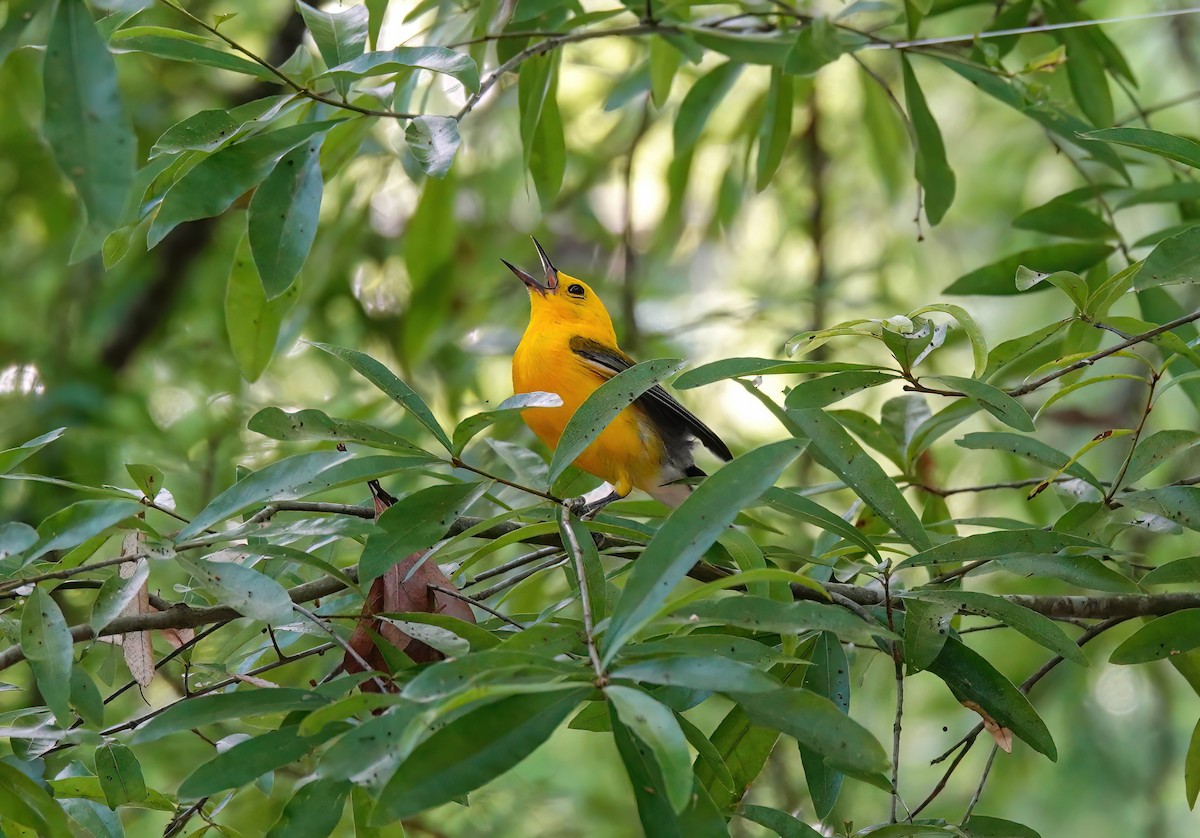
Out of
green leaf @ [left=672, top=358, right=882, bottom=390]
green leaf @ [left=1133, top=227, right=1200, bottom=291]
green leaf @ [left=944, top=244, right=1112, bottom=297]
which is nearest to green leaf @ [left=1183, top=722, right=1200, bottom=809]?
green leaf @ [left=1133, top=227, right=1200, bottom=291]

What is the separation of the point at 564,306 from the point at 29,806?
2997 millimetres

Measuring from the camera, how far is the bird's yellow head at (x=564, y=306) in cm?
439

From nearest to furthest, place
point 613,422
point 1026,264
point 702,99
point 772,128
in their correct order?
point 1026,264 → point 772,128 → point 702,99 → point 613,422

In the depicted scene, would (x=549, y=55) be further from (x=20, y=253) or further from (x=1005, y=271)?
(x=20, y=253)

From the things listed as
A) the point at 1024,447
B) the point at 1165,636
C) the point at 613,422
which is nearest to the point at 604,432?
the point at 613,422

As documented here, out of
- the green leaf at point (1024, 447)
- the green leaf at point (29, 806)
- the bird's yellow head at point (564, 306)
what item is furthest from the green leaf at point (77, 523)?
the bird's yellow head at point (564, 306)

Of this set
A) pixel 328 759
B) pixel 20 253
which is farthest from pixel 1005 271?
pixel 20 253

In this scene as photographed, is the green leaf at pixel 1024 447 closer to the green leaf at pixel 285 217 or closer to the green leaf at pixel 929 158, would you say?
the green leaf at pixel 929 158

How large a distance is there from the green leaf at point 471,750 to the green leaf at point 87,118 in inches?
28.5

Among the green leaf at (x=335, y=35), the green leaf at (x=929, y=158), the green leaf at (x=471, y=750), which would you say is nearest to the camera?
the green leaf at (x=471, y=750)

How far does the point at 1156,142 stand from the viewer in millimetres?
1932

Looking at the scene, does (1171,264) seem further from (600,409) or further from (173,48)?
(173,48)

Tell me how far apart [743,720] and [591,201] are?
16.0 ft

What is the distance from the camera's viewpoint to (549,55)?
293 cm
